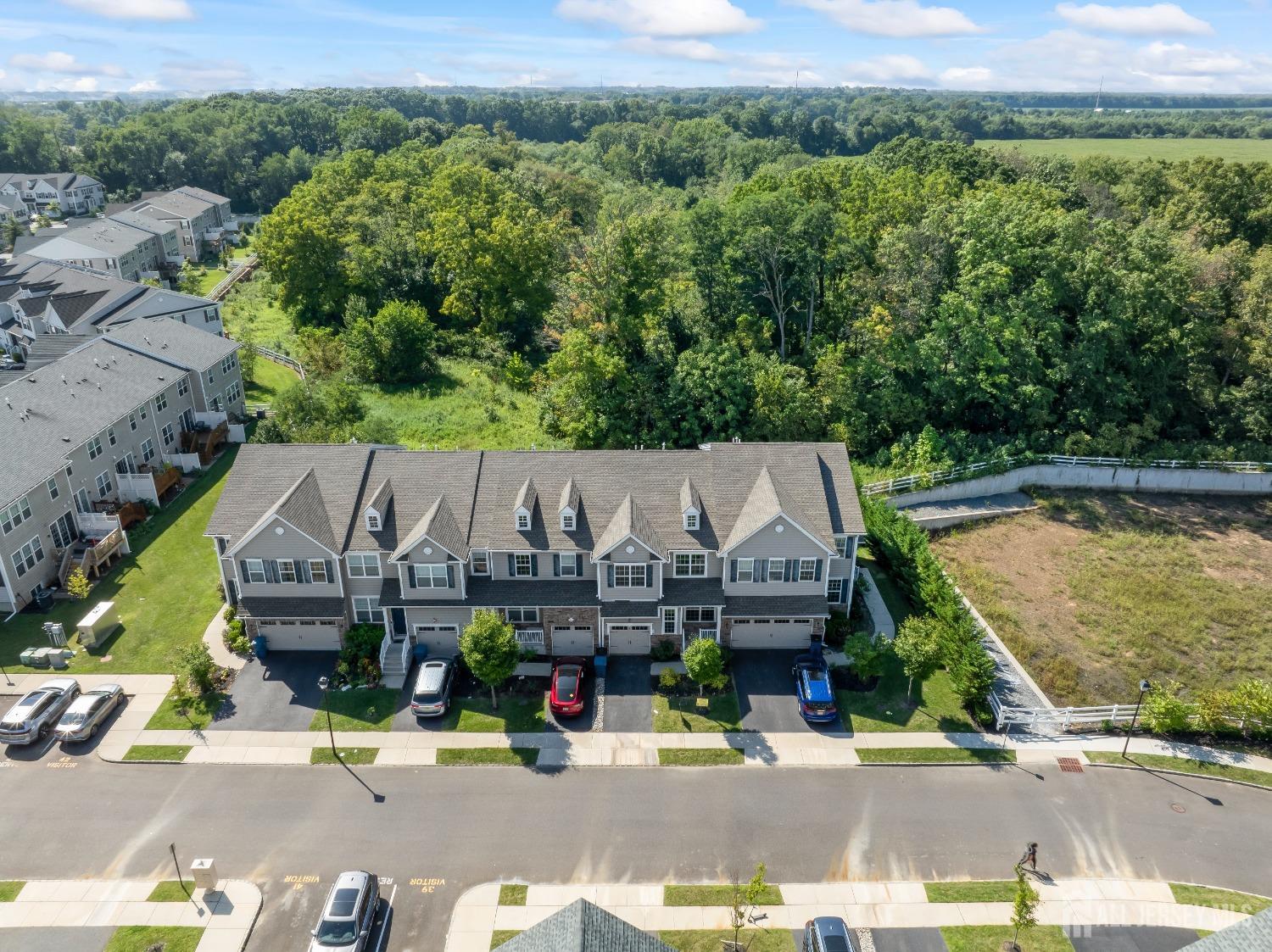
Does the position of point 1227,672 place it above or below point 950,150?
below

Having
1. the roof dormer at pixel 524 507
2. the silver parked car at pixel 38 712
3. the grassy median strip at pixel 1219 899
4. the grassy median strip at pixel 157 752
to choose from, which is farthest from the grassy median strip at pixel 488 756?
the grassy median strip at pixel 1219 899

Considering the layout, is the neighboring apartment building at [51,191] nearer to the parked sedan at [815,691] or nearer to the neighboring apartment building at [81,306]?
the neighboring apartment building at [81,306]

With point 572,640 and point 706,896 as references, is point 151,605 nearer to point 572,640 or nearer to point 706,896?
point 572,640

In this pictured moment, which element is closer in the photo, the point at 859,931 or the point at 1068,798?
the point at 859,931

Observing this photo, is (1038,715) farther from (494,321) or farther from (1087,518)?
(494,321)

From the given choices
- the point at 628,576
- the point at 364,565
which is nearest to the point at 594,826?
the point at 628,576

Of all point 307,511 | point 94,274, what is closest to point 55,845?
point 307,511

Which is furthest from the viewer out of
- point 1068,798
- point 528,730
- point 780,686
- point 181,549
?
point 181,549
